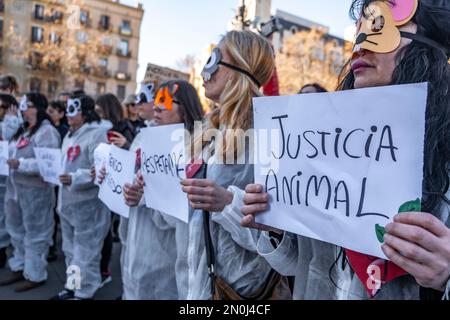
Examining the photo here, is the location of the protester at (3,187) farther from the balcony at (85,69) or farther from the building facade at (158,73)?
the balcony at (85,69)

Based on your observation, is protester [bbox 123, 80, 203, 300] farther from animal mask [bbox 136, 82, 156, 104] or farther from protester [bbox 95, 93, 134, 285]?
protester [bbox 95, 93, 134, 285]

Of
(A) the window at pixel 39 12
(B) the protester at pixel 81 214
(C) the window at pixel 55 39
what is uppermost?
(C) the window at pixel 55 39

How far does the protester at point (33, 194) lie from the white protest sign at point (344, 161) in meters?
Result: 3.68

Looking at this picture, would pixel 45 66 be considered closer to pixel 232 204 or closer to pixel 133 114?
pixel 133 114

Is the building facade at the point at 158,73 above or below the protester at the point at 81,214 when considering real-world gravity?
above

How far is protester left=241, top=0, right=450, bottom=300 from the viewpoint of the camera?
0.83 metres

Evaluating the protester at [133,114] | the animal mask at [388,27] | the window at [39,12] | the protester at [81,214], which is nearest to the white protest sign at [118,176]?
the protester at [81,214]

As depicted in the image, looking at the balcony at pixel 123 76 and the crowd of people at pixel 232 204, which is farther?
the balcony at pixel 123 76

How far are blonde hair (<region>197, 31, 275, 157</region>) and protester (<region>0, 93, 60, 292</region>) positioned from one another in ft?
9.71

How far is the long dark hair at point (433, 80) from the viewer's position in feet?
3.26

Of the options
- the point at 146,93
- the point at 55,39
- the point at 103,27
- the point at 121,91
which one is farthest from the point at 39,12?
the point at 121,91

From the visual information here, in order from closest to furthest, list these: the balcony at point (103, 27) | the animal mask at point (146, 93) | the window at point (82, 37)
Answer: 1. the animal mask at point (146, 93)
2. the balcony at point (103, 27)
3. the window at point (82, 37)
